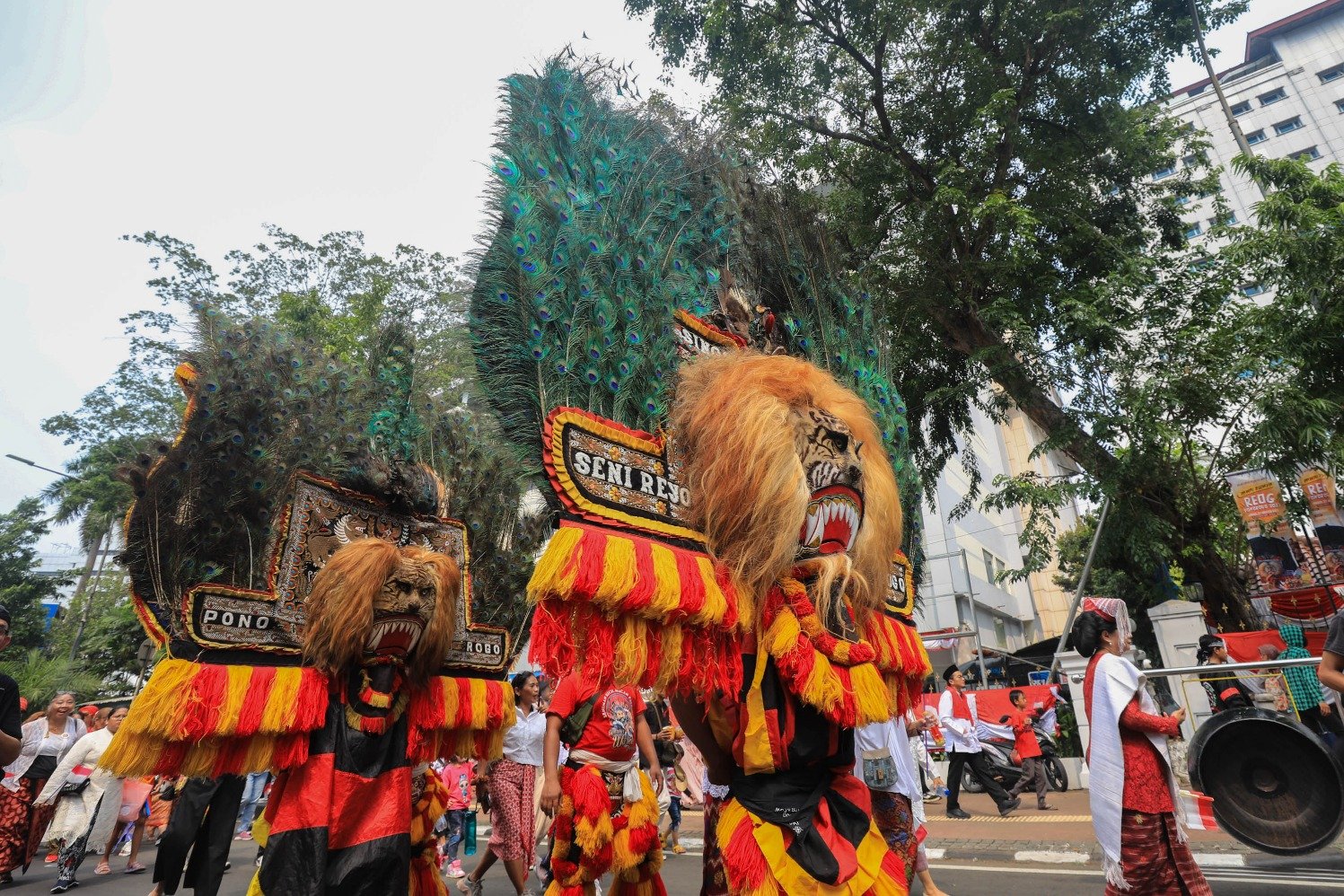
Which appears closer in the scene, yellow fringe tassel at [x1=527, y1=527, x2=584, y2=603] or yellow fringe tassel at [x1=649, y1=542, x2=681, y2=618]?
yellow fringe tassel at [x1=527, y1=527, x2=584, y2=603]

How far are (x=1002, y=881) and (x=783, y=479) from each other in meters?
4.21

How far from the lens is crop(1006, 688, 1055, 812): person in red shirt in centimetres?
814

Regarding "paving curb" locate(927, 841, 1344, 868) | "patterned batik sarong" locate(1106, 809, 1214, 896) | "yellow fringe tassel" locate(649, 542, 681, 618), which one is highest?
"yellow fringe tassel" locate(649, 542, 681, 618)

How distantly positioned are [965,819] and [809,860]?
6.77 meters

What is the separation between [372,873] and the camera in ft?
10.0

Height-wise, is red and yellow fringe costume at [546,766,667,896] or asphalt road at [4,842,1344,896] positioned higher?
red and yellow fringe costume at [546,766,667,896]

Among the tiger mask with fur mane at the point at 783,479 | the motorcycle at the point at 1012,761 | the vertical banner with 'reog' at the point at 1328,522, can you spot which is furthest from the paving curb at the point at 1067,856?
the vertical banner with 'reog' at the point at 1328,522

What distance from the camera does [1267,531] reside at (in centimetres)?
1026

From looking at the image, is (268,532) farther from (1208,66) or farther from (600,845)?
(1208,66)

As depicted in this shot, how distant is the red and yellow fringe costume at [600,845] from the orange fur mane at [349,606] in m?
1.01

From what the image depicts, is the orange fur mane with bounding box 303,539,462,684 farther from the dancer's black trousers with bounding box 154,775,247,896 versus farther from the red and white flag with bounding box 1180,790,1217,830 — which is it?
the red and white flag with bounding box 1180,790,1217,830

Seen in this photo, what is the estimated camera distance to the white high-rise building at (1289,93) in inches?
1531

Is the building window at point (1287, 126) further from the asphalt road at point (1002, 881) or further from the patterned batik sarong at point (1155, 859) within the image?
the patterned batik sarong at point (1155, 859)

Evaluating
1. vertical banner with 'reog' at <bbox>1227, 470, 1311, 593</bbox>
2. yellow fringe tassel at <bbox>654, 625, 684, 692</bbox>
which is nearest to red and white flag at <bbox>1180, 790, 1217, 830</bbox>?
yellow fringe tassel at <bbox>654, 625, 684, 692</bbox>
